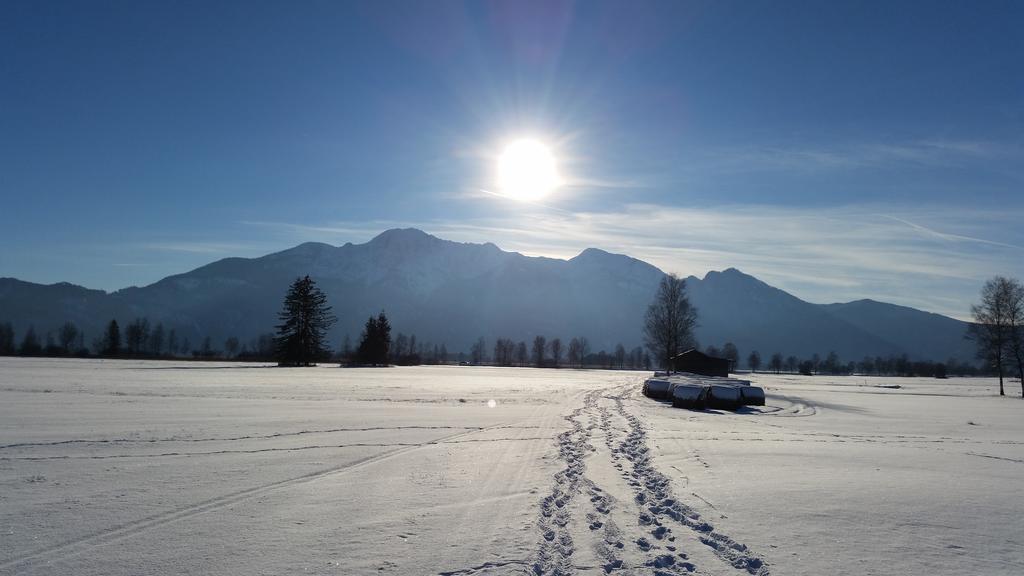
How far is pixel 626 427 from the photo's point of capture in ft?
65.5

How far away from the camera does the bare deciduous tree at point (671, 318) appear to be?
87500 mm

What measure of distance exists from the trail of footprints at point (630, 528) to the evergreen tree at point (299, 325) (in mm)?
73179

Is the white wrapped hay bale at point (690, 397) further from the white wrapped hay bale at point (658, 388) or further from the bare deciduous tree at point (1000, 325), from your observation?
the bare deciduous tree at point (1000, 325)

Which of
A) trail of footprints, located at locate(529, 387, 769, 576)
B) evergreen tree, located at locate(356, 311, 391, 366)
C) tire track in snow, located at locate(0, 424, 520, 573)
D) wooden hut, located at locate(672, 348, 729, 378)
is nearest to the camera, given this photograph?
tire track in snow, located at locate(0, 424, 520, 573)

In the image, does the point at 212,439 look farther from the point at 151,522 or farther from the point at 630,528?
the point at 630,528

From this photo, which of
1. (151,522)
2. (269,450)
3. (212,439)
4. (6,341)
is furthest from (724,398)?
(6,341)

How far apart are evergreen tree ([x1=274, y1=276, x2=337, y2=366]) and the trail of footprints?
73.2 meters

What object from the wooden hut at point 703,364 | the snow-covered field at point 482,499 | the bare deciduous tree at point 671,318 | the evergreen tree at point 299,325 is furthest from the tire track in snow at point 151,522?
the bare deciduous tree at point 671,318

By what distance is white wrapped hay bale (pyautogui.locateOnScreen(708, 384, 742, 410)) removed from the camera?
102 ft

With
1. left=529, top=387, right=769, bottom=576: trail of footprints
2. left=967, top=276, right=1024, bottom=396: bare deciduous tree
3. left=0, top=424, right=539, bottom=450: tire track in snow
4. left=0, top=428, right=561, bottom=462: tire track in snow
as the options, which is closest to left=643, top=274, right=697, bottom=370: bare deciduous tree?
left=967, top=276, right=1024, bottom=396: bare deciduous tree

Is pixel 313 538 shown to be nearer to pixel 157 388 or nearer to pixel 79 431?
pixel 79 431

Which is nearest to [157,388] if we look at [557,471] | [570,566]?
[557,471]

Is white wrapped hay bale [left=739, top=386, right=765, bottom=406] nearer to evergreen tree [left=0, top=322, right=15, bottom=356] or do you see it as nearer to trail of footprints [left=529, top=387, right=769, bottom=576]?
trail of footprints [left=529, top=387, right=769, bottom=576]

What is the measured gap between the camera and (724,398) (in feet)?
102
